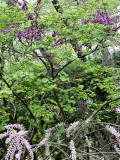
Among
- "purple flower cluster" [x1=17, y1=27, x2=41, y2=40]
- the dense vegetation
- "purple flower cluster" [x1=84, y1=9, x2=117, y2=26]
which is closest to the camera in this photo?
the dense vegetation

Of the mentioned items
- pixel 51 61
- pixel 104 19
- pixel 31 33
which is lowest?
pixel 51 61

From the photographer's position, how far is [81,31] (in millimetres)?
2729

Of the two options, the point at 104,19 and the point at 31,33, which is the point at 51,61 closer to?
the point at 31,33

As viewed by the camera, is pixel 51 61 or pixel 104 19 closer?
pixel 51 61

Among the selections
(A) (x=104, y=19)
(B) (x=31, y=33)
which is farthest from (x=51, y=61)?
(A) (x=104, y=19)

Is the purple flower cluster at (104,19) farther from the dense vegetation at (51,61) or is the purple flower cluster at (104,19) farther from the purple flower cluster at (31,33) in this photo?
the purple flower cluster at (31,33)

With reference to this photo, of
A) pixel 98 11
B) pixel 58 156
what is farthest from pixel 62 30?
pixel 58 156

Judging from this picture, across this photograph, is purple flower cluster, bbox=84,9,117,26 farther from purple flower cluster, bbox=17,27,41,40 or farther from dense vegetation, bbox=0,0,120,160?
purple flower cluster, bbox=17,27,41,40

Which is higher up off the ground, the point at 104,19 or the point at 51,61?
the point at 104,19

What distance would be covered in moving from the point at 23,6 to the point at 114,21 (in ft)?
7.14

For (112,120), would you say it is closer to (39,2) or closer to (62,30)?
(62,30)

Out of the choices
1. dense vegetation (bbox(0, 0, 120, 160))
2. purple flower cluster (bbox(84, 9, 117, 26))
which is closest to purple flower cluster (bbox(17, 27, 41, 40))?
dense vegetation (bbox(0, 0, 120, 160))

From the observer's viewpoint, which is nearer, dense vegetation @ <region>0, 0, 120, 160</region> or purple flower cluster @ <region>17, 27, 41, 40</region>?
dense vegetation @ <region>0, 0, 120, 160</region>

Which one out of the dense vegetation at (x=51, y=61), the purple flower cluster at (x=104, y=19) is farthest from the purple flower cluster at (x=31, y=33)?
the purple flower cluster at (x=104, y=19)
